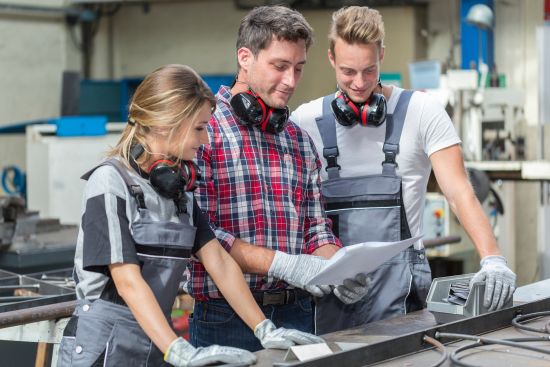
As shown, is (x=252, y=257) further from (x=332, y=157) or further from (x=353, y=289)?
(x=332, y=157)

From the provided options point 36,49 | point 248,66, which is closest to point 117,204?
point 248,66

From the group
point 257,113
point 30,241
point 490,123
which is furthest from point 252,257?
point 490,123

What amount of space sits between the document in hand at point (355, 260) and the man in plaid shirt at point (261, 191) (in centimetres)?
7

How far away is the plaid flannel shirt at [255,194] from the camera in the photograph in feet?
6.54

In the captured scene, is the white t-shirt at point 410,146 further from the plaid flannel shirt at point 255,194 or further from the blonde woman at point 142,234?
the blonde woman at point 142,234

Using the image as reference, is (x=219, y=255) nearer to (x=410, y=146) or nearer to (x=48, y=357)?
(x=410, y=146)

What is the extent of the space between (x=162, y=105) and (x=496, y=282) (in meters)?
0.83

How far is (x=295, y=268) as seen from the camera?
76.4 inches

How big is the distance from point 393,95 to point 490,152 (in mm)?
2904

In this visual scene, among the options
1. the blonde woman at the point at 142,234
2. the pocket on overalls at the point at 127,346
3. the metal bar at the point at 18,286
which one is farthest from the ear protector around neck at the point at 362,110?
the metal bar at the point at 18,286

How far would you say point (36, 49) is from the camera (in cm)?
730

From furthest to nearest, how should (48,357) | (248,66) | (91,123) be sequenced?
(91,123) < (48,357) < (248,66)

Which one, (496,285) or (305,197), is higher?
(305,197)

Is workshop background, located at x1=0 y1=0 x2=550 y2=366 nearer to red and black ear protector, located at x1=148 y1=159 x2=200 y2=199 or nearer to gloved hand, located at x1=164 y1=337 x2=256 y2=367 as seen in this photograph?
red and black ear protector, located at x1=148 y1=159 x2=200 y2=199
